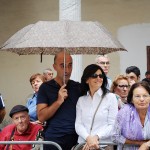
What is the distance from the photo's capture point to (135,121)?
5.73m

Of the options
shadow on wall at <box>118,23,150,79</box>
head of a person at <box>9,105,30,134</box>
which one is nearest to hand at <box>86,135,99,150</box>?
head of a person at <box>9,105,30,134</box>

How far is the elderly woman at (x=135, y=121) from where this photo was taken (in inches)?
225

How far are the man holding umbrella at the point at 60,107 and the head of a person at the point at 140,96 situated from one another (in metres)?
0.73

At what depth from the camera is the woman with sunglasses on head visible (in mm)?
5902

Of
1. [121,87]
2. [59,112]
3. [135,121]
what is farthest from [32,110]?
[135,121]

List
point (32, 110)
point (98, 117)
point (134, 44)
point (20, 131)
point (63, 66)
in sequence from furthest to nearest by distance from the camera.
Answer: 1. point (134, 44)
2. point (32, 110)
3. point (20, 131)
4. point (63, 66)
5. point (98, 117)

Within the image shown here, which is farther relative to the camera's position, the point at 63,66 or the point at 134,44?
the point at 134,44

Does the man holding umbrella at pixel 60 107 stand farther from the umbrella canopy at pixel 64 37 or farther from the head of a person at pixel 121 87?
the head of a person at pixel 121 87

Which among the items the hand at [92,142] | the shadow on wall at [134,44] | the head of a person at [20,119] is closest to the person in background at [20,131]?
the head of a person at [20,119]

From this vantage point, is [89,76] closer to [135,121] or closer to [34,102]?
[135,121]

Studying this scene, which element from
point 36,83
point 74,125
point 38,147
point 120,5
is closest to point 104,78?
point 74,125

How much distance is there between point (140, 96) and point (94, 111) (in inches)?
22.0

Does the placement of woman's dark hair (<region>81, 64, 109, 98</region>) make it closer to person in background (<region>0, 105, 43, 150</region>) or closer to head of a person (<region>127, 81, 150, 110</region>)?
head of a person (<region>127, 81, 150, 110</region>)

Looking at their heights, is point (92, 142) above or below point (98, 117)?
below
